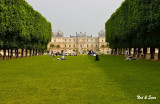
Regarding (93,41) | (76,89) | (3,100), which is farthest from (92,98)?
(93,41)

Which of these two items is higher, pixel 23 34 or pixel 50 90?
pixel 23 34

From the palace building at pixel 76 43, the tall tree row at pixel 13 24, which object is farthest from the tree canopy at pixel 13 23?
the palace building at pixel 76 43

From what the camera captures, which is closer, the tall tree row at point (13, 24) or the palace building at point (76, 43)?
the tall tree row at point (13, 24)

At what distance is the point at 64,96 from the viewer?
7.00m

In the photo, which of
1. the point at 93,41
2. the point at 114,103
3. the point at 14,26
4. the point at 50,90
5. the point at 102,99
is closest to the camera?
the point at 114,103

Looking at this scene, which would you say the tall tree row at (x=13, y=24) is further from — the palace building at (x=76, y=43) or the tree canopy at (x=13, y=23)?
the palace building at (x=76, y=43)

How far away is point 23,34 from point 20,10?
12.8ft

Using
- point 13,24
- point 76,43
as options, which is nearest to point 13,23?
point 13,24

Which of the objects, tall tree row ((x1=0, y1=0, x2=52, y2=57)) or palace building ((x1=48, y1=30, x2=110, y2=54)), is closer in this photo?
tall tree row ((x1=0, y1=0, x2=52, y2=57))

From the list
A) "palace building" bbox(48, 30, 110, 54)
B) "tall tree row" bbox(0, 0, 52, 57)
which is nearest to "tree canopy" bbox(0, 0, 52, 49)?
"tall tree row" bbox(0, 0, 52, 57)

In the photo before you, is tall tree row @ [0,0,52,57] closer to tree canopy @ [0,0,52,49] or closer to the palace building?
tree canopy @ [0,0,52,49]

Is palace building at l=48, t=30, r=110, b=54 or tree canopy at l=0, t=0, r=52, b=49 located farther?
palace building at l=48, t=30, r=110, b=54

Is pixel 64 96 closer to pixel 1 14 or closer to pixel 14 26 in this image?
pixel 1 14

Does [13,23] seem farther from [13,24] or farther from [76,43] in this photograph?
[76,43]
